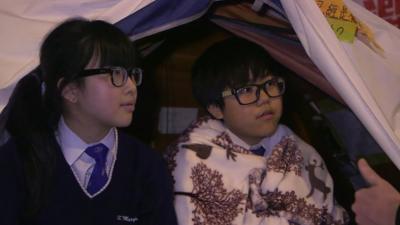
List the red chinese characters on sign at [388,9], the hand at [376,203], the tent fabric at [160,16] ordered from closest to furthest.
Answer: the hand at [376,203] < the tent fabric at [160,16] < the red chinese characters on sign at [388,9]

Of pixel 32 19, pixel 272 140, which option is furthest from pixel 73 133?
pixel 272 140

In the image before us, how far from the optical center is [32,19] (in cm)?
124

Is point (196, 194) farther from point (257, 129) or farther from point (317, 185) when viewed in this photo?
point (317, 185)

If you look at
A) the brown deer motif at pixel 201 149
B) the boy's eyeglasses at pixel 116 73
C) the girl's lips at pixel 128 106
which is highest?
the boy's eyeglasses at pixel 116 73

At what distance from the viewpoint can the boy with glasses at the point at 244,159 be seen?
138 cm

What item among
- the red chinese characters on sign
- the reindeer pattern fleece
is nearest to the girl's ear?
the reindeer pattern fleece

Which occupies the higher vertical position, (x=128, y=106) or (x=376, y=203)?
(x=128, y=106)

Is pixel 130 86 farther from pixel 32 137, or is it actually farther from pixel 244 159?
pixel 244 159

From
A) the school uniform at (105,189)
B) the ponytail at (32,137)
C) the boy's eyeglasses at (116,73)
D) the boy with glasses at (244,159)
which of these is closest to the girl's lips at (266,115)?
the boy with glasses at (244,159)

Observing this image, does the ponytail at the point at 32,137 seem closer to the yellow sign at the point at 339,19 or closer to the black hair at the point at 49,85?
the black hair at the point at 49,85

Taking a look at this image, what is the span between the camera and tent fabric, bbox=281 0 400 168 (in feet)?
3.56

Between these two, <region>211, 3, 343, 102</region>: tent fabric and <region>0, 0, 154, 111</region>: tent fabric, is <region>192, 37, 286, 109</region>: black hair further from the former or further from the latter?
<region>0, 0, 154, 111</region>: tent fabric

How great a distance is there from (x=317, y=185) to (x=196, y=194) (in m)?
0.34

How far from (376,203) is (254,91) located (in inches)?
19.4
